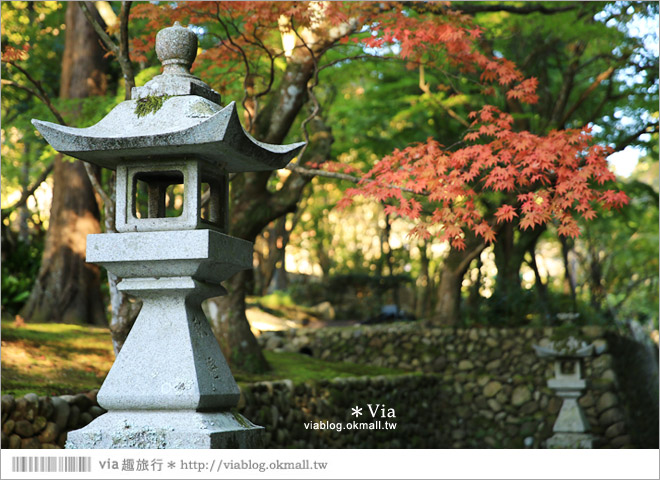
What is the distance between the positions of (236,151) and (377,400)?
778 cm

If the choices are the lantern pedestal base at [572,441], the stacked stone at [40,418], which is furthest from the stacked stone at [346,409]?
the lantern pedestal base at [572,441]

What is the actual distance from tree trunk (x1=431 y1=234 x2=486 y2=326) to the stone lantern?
29.3ft

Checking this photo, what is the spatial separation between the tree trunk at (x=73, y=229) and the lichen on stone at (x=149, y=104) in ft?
19.9

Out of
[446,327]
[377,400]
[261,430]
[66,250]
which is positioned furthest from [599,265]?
[261,430]

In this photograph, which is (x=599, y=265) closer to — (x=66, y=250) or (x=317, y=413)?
(x=317, y=413)

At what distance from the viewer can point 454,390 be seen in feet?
42.9

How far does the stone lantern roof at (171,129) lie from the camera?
12.2 ft

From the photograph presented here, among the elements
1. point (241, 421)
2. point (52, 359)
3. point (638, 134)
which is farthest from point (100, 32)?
point (638, 134)

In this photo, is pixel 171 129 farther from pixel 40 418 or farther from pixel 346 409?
pixel 346 409

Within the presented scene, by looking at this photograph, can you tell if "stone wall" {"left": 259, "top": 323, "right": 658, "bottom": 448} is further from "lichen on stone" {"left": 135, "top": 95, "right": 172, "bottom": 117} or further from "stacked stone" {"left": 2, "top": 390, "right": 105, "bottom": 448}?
"lichen on stone" {"left": 135, "top": 95, "right": 172, "bottom": 117}

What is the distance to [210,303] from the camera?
29.8 ft

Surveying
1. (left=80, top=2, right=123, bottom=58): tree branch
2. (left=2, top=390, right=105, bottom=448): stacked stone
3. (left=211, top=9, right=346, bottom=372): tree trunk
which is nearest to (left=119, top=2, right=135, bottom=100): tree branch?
(left=80, top=2, right=123, bottom=58): tree branch

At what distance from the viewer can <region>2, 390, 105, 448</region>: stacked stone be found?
5188mm

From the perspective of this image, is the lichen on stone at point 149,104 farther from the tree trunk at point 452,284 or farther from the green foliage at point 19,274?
the tree trunk at point 452,284
